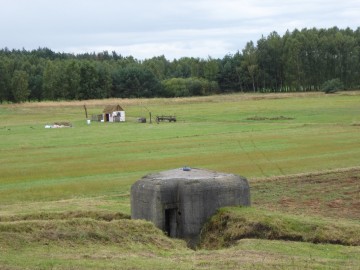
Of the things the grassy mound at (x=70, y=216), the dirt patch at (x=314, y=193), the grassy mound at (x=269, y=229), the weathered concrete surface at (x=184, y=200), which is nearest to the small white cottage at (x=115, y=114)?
the dirt patch at (x=314, y=193)

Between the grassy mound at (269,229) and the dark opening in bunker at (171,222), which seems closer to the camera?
the grassy mound at (269,229)

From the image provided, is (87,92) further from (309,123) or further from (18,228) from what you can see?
(18,228)

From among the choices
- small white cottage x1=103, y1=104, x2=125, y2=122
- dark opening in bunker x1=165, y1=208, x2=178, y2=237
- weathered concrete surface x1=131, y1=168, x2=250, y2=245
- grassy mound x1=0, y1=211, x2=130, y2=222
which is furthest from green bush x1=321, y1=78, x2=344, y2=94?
dark opening in bunker x1=165, y1=208, x2=178, y2=237

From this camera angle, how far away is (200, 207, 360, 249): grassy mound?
18.4m

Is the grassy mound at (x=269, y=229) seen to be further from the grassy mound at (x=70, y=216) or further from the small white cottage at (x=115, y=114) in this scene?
the small white cottage at (x=115, y=114)

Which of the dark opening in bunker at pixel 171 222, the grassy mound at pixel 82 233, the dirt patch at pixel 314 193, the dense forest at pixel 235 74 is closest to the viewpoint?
the grassy mound at pixel 82 233

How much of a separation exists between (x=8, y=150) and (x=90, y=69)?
120 metres

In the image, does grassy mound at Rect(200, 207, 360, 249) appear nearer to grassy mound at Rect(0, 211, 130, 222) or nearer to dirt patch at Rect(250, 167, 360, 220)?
grassy mound at Rect(0, 211, 130, 222)

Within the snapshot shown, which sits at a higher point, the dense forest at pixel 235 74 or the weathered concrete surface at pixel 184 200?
the dense forest at pixel 235 74

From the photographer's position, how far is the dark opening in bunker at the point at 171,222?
21000 millimetres

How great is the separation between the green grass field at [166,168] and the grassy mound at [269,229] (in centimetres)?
68

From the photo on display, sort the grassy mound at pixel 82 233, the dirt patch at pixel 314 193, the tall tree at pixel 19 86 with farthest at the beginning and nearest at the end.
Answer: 1. the tall tree at pixel 19 86
2. the dirt patch at pixel 314 193
3. the grassy mound at pixel 82 233

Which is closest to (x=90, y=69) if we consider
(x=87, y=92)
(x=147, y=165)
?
(x=87, y=92)

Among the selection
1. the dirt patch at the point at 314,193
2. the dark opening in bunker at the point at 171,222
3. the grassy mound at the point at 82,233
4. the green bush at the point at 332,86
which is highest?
the green bush at the point at 332,86
